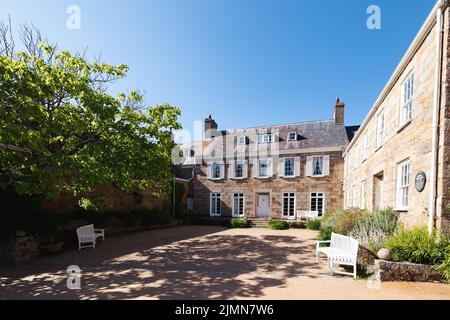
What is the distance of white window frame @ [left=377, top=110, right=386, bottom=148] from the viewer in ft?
33.2

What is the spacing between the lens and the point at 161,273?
680 cm

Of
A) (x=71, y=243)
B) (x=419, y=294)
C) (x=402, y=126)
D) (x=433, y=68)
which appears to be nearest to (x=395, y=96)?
(x=402, y=126)

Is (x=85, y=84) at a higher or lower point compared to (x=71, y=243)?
higher

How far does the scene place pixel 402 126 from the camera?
7.91 meters

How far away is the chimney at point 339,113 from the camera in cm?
2161

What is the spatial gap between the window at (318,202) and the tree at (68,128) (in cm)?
1364

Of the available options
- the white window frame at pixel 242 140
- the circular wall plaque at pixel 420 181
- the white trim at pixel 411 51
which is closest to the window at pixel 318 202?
the white window frame at pixel 242 140

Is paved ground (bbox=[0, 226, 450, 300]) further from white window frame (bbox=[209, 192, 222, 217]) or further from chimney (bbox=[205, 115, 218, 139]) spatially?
chimney (bbox=[205, 115, 218, 139])

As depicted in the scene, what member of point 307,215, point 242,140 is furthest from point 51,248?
point 242,140

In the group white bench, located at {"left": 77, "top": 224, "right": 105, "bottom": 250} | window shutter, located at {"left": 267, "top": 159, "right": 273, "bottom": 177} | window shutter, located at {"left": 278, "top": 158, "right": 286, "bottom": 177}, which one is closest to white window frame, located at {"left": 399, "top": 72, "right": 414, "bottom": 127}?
white bench, located at {"left": 77, "top": 224, "right": 105, "bottom": 250}

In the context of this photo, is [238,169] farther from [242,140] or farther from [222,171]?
[242,140]

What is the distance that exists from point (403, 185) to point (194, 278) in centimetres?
690

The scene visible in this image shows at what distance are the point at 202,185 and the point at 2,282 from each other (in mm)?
18488
